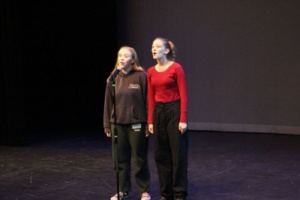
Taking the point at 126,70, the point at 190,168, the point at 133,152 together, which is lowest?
the point at 190,168

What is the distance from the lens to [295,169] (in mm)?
6715

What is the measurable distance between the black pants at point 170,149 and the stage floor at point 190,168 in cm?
35

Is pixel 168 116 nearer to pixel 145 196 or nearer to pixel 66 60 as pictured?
pixel 145 196

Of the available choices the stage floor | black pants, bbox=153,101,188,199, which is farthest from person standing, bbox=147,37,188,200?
the stage floor

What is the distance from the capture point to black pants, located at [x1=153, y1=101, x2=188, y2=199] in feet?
16.6

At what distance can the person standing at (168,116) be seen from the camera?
5031 millimetres

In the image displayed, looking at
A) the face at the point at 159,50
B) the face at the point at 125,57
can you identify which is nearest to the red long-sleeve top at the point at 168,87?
the face at the point at 159,50

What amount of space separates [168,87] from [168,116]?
259mm

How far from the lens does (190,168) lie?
6.96 meters

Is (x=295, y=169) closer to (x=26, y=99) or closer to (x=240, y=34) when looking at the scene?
(x=240, y=34)

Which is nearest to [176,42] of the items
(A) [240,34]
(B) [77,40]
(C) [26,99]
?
(A) [240,34]

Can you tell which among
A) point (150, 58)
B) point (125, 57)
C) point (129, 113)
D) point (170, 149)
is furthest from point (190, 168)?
point (150, 58)

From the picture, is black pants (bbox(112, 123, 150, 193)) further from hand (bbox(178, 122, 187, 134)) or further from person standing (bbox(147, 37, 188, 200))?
hand (bbox(178, 122, 187, 134))

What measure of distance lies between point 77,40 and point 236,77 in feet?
10.1
